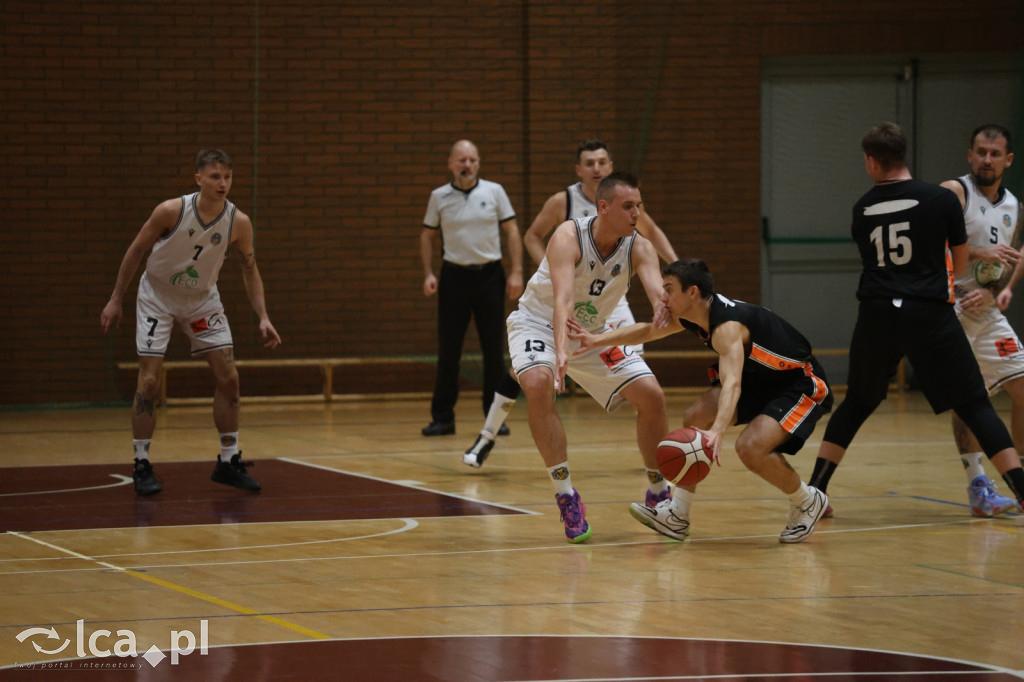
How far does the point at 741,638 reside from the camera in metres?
4.45

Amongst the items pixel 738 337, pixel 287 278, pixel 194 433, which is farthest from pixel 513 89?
pixel 738 337

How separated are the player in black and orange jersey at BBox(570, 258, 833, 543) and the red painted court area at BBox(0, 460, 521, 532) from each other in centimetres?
135

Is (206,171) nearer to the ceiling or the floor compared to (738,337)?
nearer to the ceiling

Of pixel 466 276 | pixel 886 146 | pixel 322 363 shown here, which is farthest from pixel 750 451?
pixel 322 363

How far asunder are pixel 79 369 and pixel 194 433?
267 centimetres

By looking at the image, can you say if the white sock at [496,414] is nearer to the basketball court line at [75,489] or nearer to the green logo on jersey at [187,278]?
the green logo on jersey at [187,278]

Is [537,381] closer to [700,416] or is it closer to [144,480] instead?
[700,416]

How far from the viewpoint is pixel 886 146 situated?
6395 millimetres

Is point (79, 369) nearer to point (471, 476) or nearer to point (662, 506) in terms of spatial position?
point (471, 476)

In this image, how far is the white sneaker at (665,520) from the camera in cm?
632

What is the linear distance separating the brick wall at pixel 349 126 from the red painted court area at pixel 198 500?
454cm

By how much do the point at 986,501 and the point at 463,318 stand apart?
5.00 metres

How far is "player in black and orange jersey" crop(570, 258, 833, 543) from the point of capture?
19.6ft

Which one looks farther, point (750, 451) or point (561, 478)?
point (561, 478)
